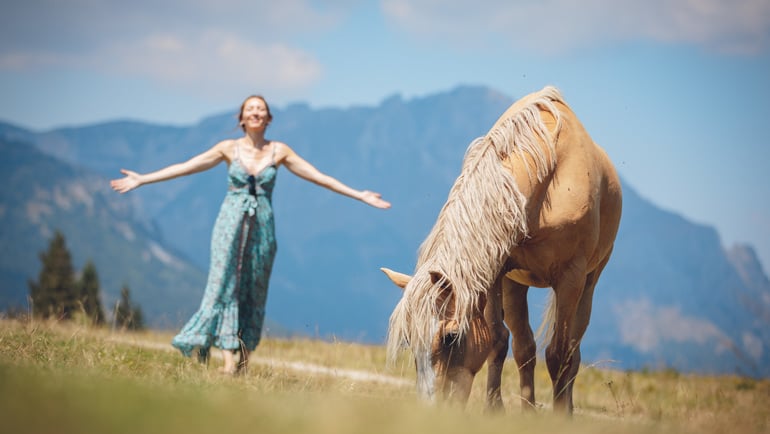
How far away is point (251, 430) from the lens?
137 inches

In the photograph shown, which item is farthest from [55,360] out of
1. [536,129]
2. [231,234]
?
[536,129]

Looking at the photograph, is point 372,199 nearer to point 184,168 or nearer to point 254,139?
point 254,139

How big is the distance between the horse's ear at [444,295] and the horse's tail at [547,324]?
8.13 feet

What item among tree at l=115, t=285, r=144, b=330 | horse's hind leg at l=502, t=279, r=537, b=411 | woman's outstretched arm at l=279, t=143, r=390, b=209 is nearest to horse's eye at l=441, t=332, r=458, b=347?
horse's hind leg at l=502, t=279, r=537, b=411

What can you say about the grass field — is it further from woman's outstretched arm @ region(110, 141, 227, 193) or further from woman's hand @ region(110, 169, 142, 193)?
woman's outstretched arm @ region(110, 141, 227, 193)

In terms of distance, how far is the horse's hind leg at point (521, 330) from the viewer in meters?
7.71

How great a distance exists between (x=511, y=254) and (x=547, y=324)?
2.10 meters

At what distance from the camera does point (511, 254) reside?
271 inches

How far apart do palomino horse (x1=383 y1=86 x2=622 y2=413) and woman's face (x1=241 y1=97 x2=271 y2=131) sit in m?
2.99

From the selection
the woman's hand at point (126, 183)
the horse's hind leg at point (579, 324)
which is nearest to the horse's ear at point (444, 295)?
the horse's hind leg at point (579, 324)

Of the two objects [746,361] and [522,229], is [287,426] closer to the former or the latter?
[522,229]

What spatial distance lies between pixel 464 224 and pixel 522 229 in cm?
55

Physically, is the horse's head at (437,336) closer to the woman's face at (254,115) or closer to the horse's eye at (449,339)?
the horse's eye at (449,339)

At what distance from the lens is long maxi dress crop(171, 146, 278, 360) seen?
29.6 feet
